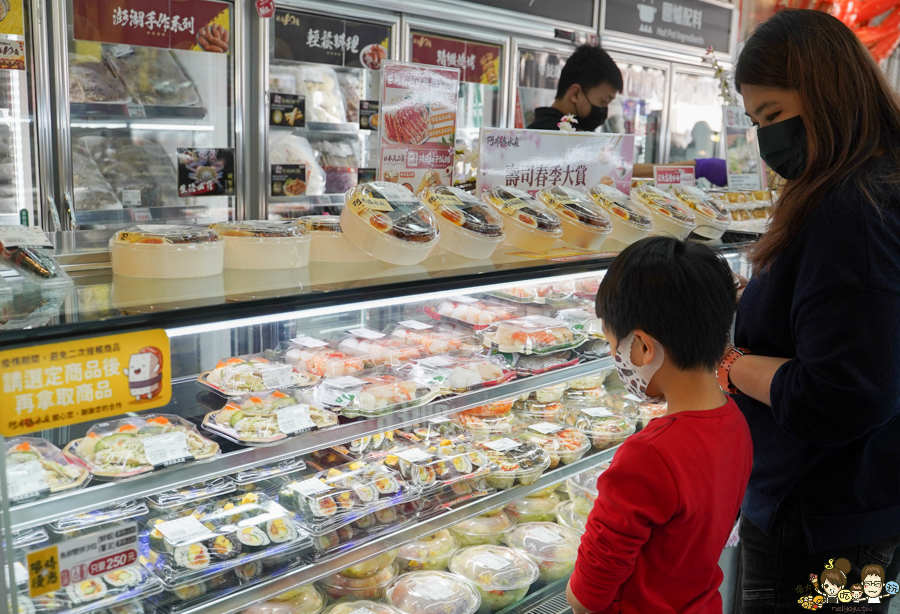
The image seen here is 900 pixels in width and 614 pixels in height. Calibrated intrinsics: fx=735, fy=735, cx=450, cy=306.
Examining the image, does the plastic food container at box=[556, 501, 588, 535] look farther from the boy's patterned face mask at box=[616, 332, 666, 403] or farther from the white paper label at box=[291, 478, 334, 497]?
the boy's patterned face mask at box=[616, 332, 666, 403]

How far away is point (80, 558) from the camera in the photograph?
48.1 inches

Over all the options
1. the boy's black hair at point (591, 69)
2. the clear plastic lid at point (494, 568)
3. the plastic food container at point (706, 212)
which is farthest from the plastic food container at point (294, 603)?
the boy's black hair at point (591, 69)

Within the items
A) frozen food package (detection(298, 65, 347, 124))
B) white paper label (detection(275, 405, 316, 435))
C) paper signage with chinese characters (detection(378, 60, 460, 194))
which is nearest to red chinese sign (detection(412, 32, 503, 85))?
frozen food package (detection(298, 65, 347, 124))

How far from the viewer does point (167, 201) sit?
4160 mm

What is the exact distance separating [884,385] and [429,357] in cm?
133

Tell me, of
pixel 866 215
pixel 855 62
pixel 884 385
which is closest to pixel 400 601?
pixel 884 385

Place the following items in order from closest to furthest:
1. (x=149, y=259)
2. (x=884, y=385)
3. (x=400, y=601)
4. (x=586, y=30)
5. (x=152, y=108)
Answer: (x=884, y=385) → (x=149, y=259) → (x=400, y=601) → (x=152, y=108) → (x=586, y=30)

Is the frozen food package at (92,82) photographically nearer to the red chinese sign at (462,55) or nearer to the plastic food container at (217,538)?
the red chinese sign at (462,55)

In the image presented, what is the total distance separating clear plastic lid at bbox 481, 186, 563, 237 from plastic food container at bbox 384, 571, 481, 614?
42.3 inches

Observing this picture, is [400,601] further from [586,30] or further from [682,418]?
[586,30]

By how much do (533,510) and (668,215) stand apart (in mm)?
1124

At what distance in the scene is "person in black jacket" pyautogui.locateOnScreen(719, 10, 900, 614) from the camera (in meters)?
1.30

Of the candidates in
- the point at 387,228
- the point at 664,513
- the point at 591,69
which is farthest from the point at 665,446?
the point at 591,69

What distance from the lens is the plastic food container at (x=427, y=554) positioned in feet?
7.47
